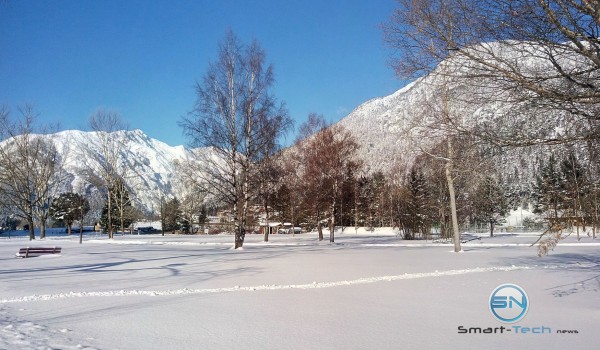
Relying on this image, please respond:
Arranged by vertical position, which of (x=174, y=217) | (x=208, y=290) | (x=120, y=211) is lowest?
(x=208, y=290)

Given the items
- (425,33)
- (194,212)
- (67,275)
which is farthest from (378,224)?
(425,33)

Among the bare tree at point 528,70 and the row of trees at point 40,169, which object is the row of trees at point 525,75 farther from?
the row of trees at point 40,169

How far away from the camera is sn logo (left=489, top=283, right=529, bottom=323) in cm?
604

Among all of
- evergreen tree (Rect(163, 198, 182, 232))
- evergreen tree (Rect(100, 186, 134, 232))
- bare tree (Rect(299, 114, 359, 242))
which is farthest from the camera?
evergreen tree (Rect(163, 198, 182, 232))

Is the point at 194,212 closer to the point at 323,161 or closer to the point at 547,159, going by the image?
the point at 323,161

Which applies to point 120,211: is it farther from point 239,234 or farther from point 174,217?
point 174,217

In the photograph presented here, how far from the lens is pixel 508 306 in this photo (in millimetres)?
6492

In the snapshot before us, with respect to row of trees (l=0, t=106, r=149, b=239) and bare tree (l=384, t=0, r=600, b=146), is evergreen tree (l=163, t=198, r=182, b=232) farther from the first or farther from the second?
bare tree (l=384, t=0, r=600, b=146)

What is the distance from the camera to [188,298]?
321 inches

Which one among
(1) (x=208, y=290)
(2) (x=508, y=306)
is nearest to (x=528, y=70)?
(2) (x=508, y=306)

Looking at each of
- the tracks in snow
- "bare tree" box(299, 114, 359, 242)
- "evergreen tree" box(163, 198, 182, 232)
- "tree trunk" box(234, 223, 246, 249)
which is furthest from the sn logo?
"evergreen tree" box(163, 198, 182, 232)

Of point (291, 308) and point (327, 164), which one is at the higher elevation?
point (327, 164)

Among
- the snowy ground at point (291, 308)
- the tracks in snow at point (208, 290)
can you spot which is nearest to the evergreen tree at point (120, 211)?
the snowy ground at point (291, 308)

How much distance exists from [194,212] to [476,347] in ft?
226
